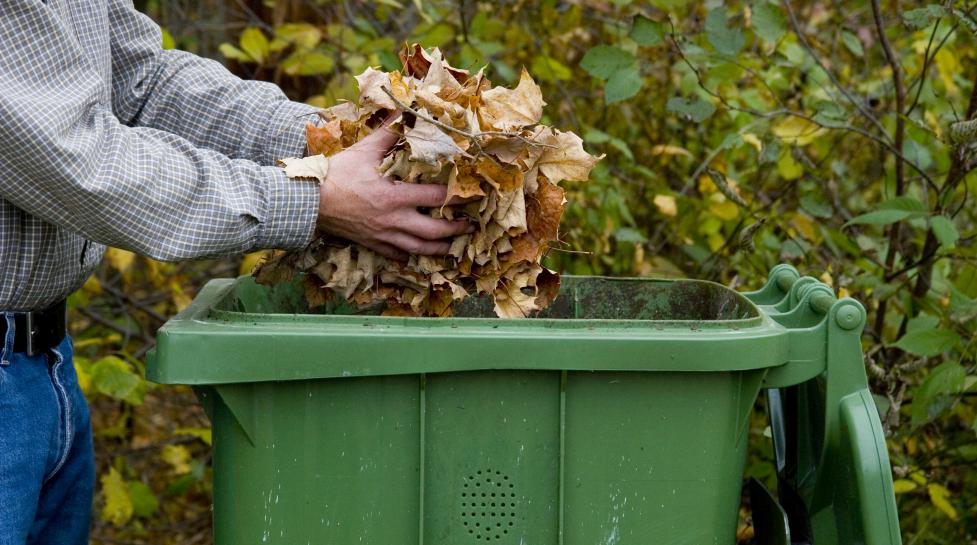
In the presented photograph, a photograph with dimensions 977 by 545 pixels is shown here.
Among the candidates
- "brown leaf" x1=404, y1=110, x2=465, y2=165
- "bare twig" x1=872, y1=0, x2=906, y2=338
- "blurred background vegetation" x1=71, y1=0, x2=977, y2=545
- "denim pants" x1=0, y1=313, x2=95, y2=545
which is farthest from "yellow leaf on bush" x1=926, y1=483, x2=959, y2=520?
"denim pants" x1=0, y1=313, x2=95, y2=545

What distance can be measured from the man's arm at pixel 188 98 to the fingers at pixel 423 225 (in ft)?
1.62

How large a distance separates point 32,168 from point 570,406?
87 cm

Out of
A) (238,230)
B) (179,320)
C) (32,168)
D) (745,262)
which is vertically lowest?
(745,262)

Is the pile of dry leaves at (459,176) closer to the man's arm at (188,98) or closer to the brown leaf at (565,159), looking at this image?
the brown leaf at (565,159)

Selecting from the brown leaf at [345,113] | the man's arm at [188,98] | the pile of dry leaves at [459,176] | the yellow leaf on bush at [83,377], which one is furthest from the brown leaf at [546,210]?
the yellow leaf on bush at [83,377]

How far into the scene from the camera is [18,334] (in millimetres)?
1777

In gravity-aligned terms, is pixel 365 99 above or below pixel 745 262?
above

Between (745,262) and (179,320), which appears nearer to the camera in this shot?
(179,320)

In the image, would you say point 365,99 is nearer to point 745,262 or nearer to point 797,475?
point 797,475

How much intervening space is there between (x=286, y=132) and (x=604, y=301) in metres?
0.73

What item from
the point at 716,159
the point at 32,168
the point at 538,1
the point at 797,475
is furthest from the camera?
the point at 538,1

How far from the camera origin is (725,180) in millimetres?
2822

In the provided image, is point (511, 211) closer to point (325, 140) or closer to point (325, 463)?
point (325, 140)

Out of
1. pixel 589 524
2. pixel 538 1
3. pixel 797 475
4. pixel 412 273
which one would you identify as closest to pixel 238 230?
pixel 412 273
